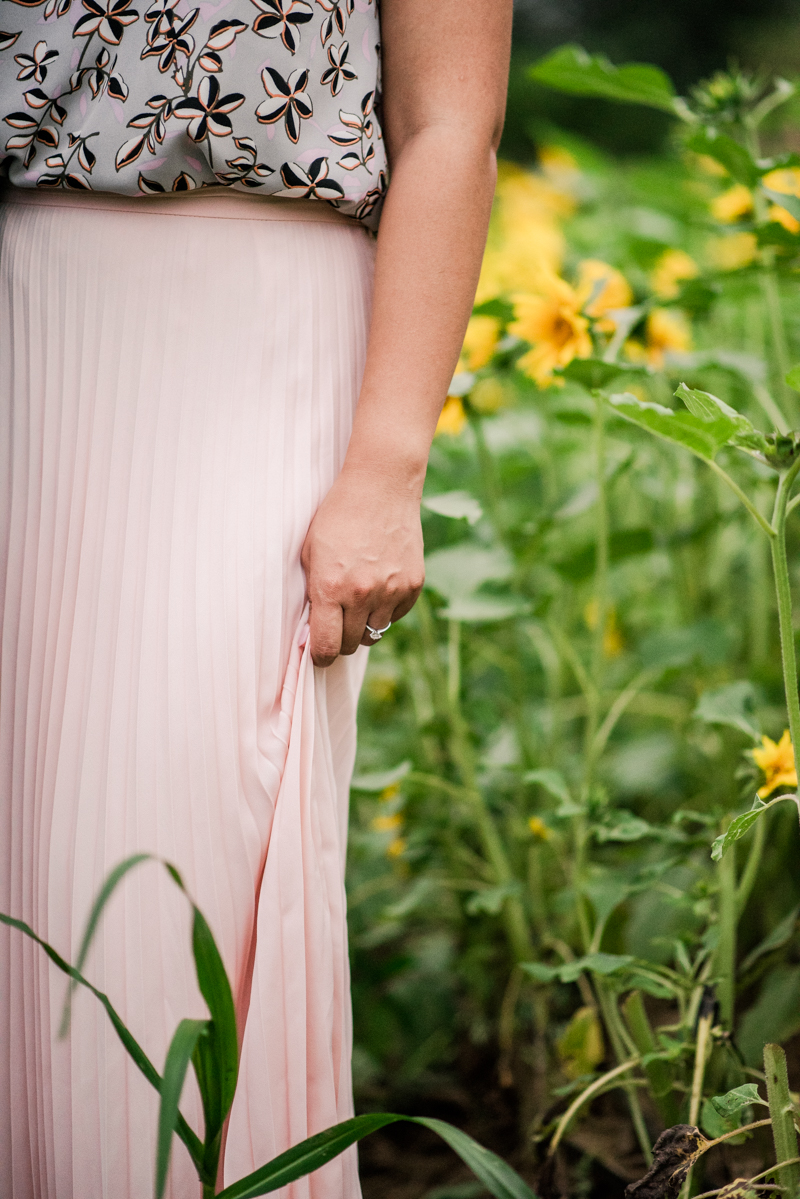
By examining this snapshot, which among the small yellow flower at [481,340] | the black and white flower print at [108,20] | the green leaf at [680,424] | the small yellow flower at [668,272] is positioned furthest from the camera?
the small yellow flower at [668,272]

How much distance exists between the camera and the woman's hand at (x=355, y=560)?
60cm

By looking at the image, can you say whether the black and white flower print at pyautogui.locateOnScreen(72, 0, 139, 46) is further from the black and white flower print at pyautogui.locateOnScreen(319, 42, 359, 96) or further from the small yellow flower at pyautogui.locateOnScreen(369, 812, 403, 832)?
the small yellow flower at pyautogui.locateOnScreen(369, 812, 403, 832)

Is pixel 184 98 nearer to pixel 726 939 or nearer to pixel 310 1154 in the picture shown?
pixel 310 1154

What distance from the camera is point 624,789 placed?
133 cm

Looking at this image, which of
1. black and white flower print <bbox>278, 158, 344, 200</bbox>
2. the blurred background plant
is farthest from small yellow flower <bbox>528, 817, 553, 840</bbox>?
black and white flower print <bbox>278, 158, 344, 200</bbox>

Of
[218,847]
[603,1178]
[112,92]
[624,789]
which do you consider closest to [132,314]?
[112,92]

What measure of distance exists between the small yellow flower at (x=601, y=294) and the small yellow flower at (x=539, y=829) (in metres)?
0.50

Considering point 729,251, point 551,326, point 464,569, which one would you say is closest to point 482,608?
point 464,569

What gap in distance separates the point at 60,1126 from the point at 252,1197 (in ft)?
0.61

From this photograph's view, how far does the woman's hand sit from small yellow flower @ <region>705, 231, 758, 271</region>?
108 cm

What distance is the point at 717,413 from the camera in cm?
52

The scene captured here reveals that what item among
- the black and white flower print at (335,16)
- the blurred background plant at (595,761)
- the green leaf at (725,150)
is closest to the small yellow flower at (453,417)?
the blurred background plant at (595,761)

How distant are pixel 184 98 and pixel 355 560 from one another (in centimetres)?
31

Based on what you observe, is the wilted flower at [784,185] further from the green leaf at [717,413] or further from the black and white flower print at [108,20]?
the black and white flower print at [108,20]
